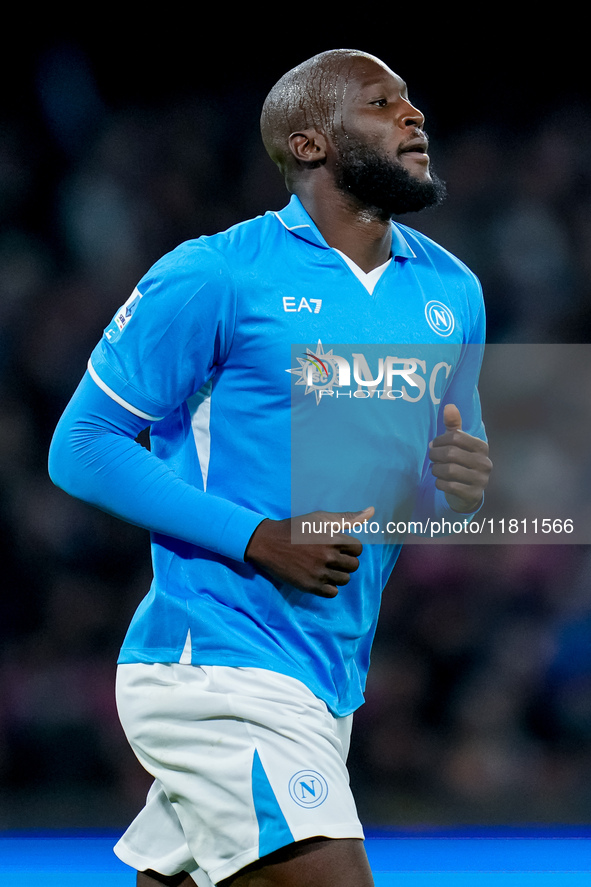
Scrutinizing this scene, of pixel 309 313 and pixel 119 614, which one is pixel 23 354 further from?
pixel 309 313

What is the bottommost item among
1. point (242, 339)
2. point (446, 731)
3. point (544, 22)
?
point (446, 731)

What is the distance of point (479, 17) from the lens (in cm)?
299

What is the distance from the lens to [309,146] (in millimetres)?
1491

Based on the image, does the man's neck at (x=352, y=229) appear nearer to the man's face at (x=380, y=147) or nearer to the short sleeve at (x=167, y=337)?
the man's face at (x=380, y=147)

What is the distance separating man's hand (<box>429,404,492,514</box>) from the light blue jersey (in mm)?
70

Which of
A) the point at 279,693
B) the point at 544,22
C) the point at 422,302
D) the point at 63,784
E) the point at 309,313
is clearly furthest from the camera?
the point at 544,22

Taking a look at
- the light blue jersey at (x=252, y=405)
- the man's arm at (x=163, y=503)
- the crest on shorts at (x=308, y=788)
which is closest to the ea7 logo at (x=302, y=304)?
the light blue jersey at (x=252, y=405)

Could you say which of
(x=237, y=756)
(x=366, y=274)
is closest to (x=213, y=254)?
(x=366, y=274)

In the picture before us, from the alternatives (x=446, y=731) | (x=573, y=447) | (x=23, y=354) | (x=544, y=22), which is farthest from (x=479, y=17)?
(x=446, y=731)

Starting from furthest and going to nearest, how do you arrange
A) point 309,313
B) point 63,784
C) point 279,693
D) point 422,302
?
1. point 63,784
2. point 422,302
3. point 309,313
4. point 279,693

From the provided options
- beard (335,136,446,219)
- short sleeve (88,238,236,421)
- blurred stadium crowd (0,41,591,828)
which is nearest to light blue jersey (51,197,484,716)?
short sleeve (88,238,236,421)

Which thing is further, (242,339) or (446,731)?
(446,731)

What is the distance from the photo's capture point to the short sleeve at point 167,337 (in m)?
1.22

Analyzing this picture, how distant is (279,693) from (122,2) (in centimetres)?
246
